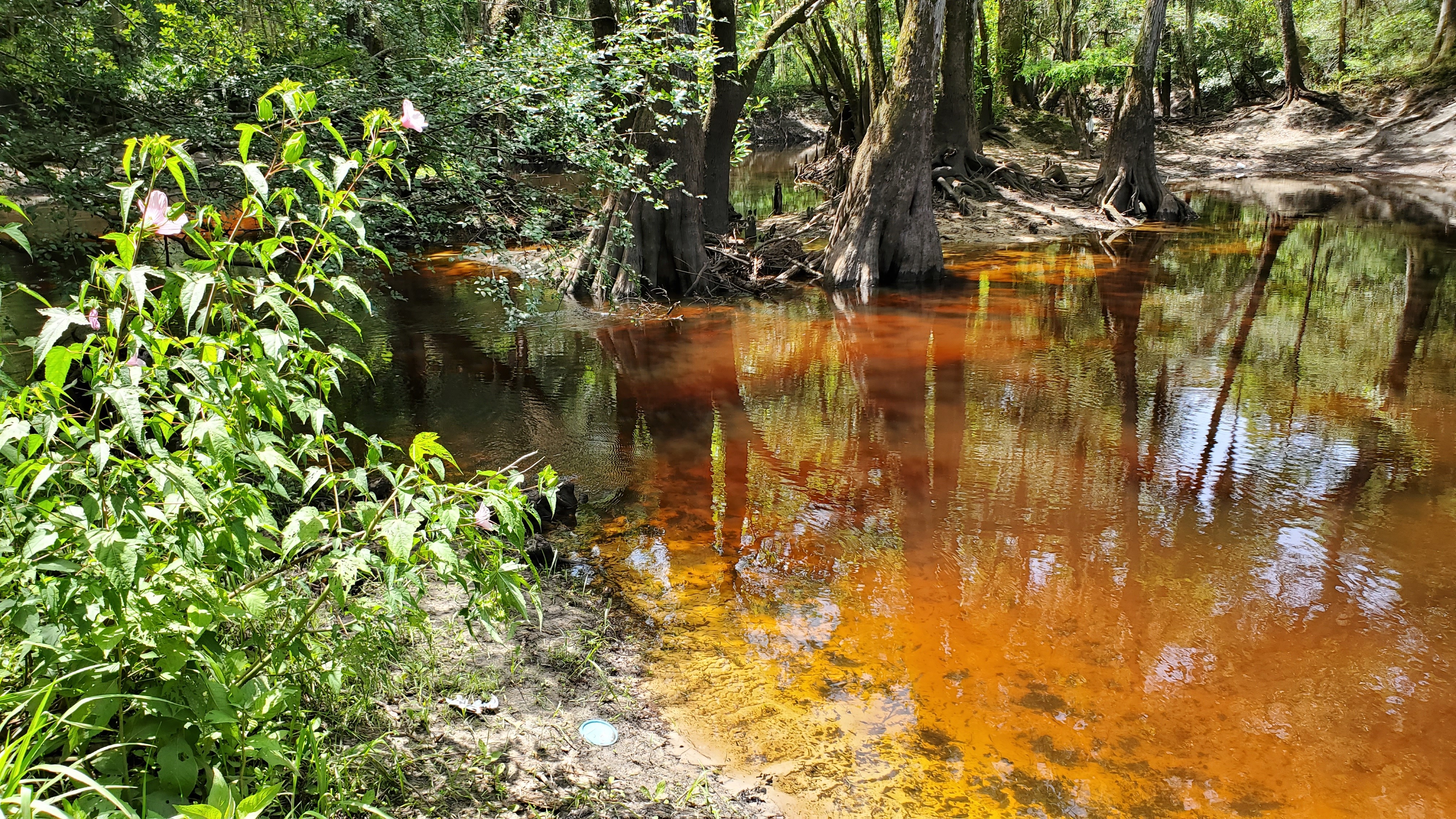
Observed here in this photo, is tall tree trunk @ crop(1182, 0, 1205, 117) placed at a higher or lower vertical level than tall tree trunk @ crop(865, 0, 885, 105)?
higher

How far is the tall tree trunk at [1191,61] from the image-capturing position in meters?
32.4

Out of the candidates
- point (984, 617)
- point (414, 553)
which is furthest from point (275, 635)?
point (984, 617)

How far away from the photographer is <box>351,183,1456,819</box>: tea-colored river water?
3.64 meters

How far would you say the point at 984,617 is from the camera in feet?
15.2

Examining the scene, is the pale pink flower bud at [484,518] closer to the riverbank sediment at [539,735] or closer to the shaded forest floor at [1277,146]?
the riverbank sediment at [539,735]

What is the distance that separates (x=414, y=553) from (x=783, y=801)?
5.80 feet

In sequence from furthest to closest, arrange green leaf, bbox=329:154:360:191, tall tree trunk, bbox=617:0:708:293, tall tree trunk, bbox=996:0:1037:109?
tall tree trunk, bbox=996:0:1037:109, tall tree trunk, bbox=617:0:708:293, green leaf, bbox=329:154:360:191

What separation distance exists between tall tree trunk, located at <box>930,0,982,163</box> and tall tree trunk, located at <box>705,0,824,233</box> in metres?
7.98

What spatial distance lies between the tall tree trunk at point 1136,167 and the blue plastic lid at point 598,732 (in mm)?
19992

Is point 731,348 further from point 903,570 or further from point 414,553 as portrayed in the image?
point 414,553

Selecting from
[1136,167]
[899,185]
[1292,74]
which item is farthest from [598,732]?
[1292,74]

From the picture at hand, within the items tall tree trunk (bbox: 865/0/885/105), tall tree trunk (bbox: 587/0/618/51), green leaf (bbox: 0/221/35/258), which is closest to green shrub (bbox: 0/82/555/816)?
green leaf (bbox: 0/221/35/258)

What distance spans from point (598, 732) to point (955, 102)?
20.9 m

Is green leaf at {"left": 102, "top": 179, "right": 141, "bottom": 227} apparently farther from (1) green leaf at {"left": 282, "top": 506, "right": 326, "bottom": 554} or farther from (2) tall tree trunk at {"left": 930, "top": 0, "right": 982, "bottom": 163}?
(2) tall tree trunk at {"left": 930, "top": 0, "right": 982, "bottom": 163}
